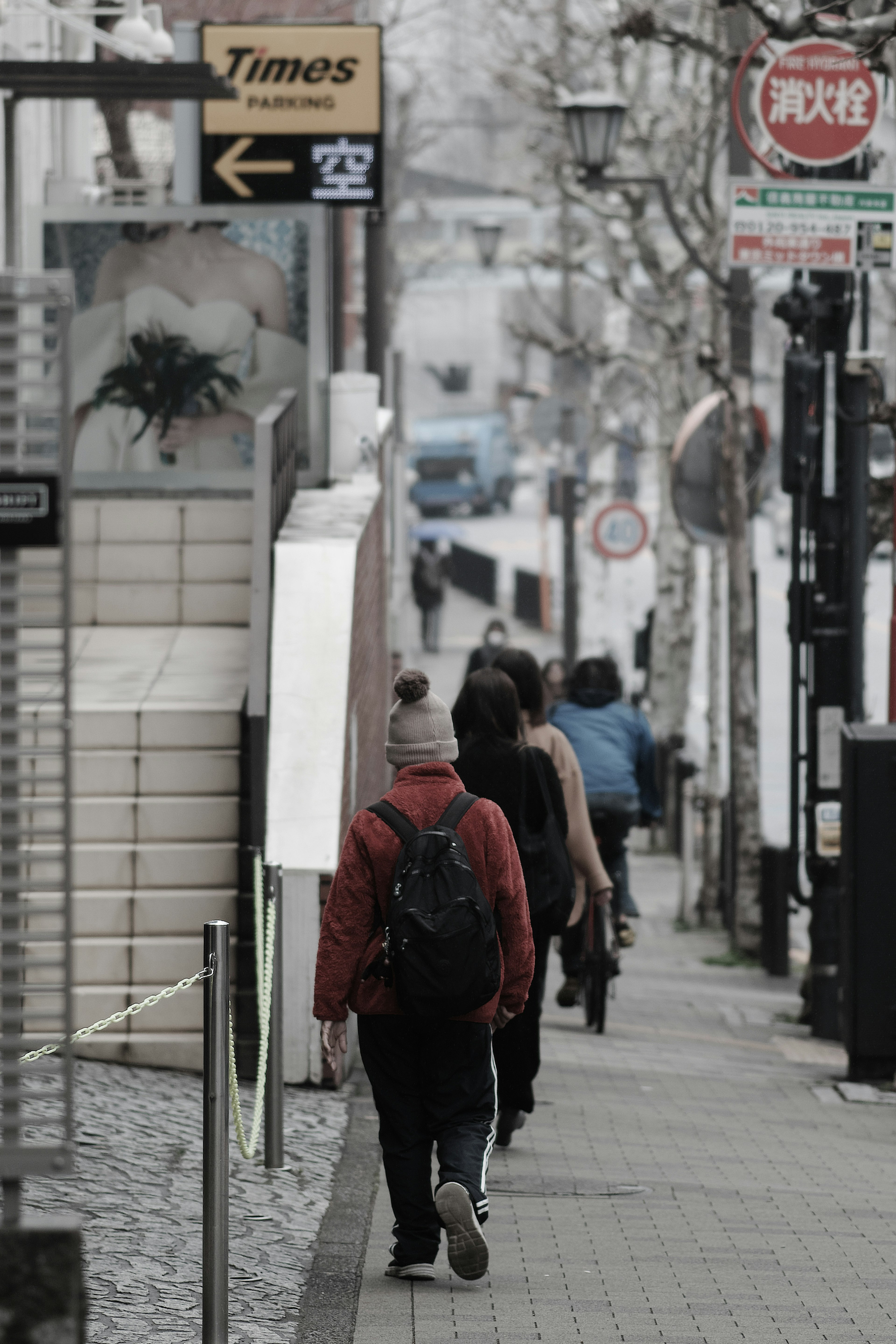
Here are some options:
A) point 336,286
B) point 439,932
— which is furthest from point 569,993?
point 336,286

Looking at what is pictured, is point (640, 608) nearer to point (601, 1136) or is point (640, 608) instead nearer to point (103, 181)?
point (103, 181)

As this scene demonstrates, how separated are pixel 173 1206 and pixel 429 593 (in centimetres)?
3102

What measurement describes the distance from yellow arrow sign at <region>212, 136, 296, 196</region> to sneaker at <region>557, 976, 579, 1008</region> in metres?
6.43

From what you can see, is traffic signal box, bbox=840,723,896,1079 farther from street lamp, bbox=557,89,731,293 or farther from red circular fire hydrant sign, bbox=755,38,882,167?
street lamp, bbox=557,89,731,293

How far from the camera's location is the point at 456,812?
5.63m

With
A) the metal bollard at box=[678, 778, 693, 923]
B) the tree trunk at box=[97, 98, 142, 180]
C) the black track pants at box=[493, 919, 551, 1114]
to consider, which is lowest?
the metal bollard at box=[678, 778, 693, 923]

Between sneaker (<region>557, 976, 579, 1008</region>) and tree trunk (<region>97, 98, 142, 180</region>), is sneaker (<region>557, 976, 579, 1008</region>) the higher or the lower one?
the lower one

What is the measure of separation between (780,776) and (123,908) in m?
18.6

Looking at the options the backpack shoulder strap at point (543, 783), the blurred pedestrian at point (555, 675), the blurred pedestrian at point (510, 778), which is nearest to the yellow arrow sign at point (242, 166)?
the blurred pedestrian at point (555, 675)

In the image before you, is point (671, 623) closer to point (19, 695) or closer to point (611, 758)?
point (611, 758)

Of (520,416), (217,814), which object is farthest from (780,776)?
(520,416)

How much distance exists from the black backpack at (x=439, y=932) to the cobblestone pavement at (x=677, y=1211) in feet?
2.66

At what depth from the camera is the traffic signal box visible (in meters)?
8.95

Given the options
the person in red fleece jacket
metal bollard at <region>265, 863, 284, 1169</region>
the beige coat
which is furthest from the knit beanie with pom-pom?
the beige coat
